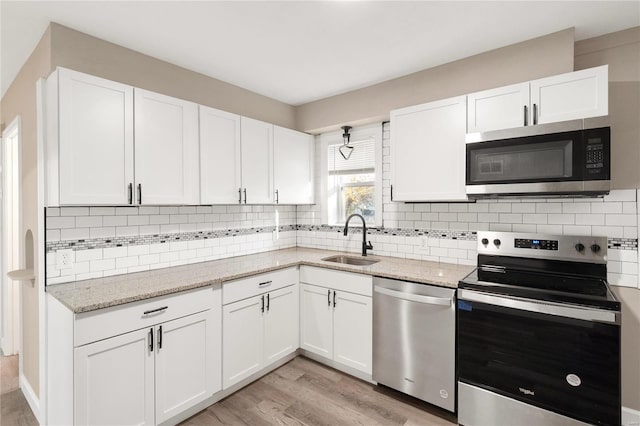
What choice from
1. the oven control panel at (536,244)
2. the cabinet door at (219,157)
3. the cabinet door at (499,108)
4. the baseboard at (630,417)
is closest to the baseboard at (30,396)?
the cabinet door at (219,157)

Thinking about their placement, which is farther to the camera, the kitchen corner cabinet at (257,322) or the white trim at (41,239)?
the kitchen corner cabinet at (257,322)

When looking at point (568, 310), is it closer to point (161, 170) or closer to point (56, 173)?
point (161, 170)

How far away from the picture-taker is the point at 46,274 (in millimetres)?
2018

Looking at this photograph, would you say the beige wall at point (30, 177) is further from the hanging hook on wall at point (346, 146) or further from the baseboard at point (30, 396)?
the hanging hook on wall at point (346, 146)

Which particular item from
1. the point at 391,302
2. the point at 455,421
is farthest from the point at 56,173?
the point at 455,421

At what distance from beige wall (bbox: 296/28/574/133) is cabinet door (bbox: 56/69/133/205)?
1929 mm

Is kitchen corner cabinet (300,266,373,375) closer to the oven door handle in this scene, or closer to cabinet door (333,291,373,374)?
cabinet door (333,291,373,374)

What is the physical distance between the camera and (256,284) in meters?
2.55

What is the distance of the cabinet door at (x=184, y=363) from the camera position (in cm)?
196

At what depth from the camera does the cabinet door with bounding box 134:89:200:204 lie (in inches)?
86.6

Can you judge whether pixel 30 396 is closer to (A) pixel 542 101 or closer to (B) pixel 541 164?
(B) pixel 541 164

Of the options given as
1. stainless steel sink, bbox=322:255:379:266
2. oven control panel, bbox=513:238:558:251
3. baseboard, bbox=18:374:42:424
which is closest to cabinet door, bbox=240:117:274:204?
stainless steel sink, bbox=322:255:379:266

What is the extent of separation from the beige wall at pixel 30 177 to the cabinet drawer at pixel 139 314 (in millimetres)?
713

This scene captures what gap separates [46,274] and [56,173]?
0.68 m
